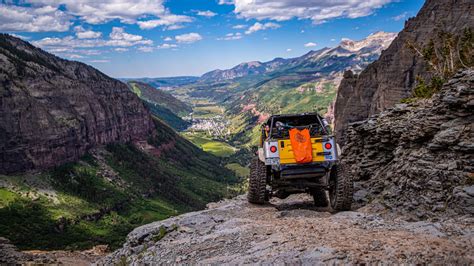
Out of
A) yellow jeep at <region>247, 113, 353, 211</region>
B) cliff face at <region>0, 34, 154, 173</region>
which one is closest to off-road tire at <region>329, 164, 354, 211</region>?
yellow jeep at <region>247, 113, 353, 211</region>

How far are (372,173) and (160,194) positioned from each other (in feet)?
503

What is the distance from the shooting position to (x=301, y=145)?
1403cm

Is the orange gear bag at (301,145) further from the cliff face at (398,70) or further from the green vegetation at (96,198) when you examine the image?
the green vegetation at (96,198)

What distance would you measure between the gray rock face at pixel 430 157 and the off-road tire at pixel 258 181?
13.8 feet

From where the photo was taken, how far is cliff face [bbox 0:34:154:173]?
13025cm

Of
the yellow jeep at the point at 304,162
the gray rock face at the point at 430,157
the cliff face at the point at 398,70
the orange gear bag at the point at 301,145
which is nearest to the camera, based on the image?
the gray rock face at the point at 430,157

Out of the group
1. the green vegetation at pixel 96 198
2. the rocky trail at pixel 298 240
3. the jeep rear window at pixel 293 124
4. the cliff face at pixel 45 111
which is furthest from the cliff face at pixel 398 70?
the cliff face at pixel 45 111

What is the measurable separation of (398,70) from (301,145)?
76.7m

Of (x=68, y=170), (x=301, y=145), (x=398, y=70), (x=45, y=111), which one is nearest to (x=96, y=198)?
(x=68, y=170)

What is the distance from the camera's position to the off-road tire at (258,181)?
15.3m

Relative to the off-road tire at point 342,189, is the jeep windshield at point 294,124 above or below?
above

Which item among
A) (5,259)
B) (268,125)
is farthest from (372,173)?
(5,259)

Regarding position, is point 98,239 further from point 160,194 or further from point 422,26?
point 422,26

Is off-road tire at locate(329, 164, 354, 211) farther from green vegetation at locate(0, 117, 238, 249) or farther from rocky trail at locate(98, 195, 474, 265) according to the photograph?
green vegetation at locate(0, 117, 238, 249)
